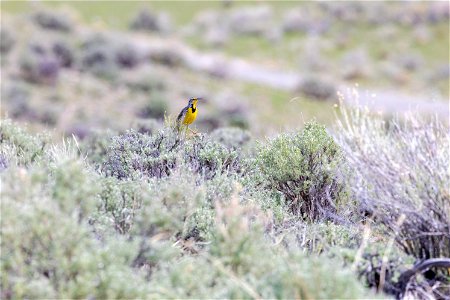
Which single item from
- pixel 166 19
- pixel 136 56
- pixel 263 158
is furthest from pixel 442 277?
pixel 166 19

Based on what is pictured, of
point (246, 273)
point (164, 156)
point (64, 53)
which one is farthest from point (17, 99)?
point (246, 273)

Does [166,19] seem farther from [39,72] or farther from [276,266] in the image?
[276,266]

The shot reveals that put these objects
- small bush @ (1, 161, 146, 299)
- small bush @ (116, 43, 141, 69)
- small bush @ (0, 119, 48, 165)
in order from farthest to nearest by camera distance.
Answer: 1. small bush @ (116, 43, 141, 69)
2. small bush @ (0, 119, 48, 165)
3. small bush @ (1, 161, 146, 299)

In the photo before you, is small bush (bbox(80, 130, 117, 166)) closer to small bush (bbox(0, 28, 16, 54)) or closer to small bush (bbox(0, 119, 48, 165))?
small bush (bbox(0, 119, 48, 165))

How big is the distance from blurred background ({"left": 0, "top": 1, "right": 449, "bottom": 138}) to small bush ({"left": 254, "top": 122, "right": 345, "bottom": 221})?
1.08m

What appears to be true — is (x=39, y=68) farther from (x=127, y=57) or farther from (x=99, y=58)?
(x=127, y=57)

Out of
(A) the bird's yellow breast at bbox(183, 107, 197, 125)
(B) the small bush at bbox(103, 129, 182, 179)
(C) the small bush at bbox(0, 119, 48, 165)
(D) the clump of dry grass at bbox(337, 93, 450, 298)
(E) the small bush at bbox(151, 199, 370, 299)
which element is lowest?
(E) the small bush at bbox(151, 199, 370, 299)

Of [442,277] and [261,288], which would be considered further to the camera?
[442,277]

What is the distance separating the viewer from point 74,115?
850 inches

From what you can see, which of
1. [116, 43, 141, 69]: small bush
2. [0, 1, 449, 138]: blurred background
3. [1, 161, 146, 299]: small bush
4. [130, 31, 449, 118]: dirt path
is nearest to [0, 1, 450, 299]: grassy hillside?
[1, 161, 146, 299]: small bush

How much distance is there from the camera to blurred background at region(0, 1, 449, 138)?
74.7 feet

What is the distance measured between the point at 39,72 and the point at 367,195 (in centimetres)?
2092

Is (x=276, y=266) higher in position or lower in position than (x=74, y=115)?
lower

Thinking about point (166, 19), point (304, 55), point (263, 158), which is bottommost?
point (263, 158)
